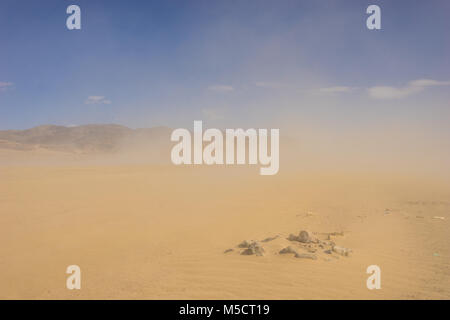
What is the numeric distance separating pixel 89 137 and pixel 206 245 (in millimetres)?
81950

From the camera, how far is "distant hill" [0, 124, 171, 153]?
71.4 metres

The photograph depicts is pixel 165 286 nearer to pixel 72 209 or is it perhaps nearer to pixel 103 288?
pixel 103 288

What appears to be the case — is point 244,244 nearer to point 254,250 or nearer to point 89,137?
point 254,250

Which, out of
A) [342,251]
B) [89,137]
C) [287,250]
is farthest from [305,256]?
[89,137]

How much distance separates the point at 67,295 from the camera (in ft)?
14.6

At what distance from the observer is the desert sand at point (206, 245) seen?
15.4 feet

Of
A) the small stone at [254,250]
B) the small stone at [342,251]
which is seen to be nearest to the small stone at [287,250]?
the small stone at [254,250]

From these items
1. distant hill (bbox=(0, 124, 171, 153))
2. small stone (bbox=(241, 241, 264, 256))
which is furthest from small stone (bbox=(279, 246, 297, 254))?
distant hill (bbox=(0, 124, 171, 153))

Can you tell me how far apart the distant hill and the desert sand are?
5945 cm

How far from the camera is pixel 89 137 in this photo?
81.1 metres

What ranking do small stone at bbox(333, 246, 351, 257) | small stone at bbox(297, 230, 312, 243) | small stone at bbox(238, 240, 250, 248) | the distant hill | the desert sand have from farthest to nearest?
the distant hill < small stone at bbox(297, 230, 312, 243) < small stone at bbox(238, 240, 250, 248) < small stone at bbox(333, 246, 351, 257) < the desert sand

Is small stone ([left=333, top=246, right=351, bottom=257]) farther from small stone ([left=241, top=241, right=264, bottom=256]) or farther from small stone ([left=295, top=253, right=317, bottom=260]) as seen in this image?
small stone ([left=241, top=241, right=264, bottom=256])

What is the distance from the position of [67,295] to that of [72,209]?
614cm
